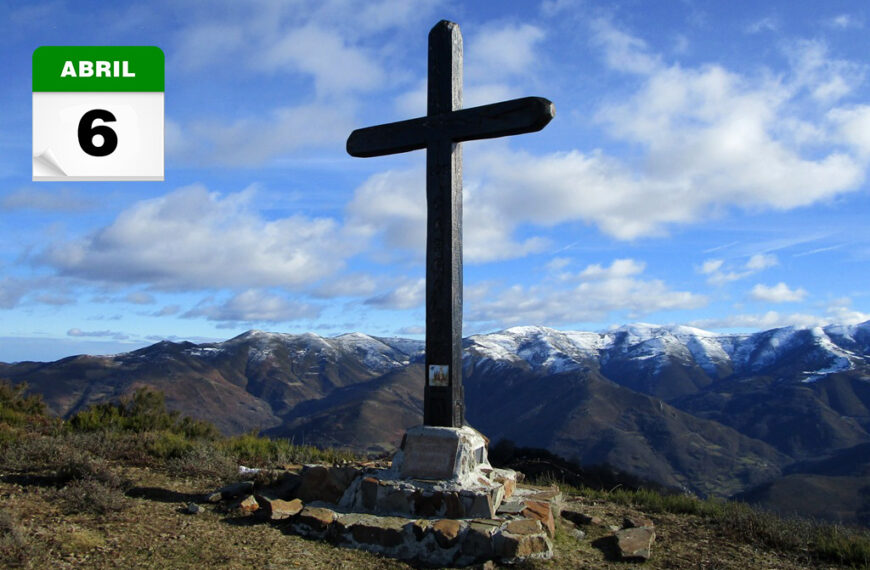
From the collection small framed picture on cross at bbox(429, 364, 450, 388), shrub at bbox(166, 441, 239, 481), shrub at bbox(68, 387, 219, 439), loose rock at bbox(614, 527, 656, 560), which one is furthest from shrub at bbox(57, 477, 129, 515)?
loose rock at bbox(614, 527, 656, 560)

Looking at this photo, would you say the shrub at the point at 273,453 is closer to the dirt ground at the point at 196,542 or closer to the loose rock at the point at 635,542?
the dirt ground at the point at 196,542

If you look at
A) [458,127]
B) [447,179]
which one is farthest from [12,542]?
[458,127]

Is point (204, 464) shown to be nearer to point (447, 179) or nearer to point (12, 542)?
point (12, 542)

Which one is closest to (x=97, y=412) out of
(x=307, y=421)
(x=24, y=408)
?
(x=24, y=408)

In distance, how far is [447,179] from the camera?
25.7ft

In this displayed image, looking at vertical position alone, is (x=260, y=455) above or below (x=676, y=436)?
above

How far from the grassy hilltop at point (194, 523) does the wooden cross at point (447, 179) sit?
208 cm

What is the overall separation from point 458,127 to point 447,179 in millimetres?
661

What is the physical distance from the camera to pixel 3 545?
17.3ft

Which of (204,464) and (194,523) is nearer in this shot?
(194,523)

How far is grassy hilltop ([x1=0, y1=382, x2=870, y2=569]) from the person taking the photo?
573cm

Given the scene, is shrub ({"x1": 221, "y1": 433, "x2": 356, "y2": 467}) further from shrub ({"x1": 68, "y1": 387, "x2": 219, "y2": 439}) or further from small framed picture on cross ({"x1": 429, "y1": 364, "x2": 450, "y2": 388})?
small framed picture on cross ({"x1": 429, "y1": 364, "x2": 450, "y2": 388})

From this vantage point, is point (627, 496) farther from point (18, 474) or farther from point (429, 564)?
point (18, 474)

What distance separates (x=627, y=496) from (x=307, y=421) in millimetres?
177301
